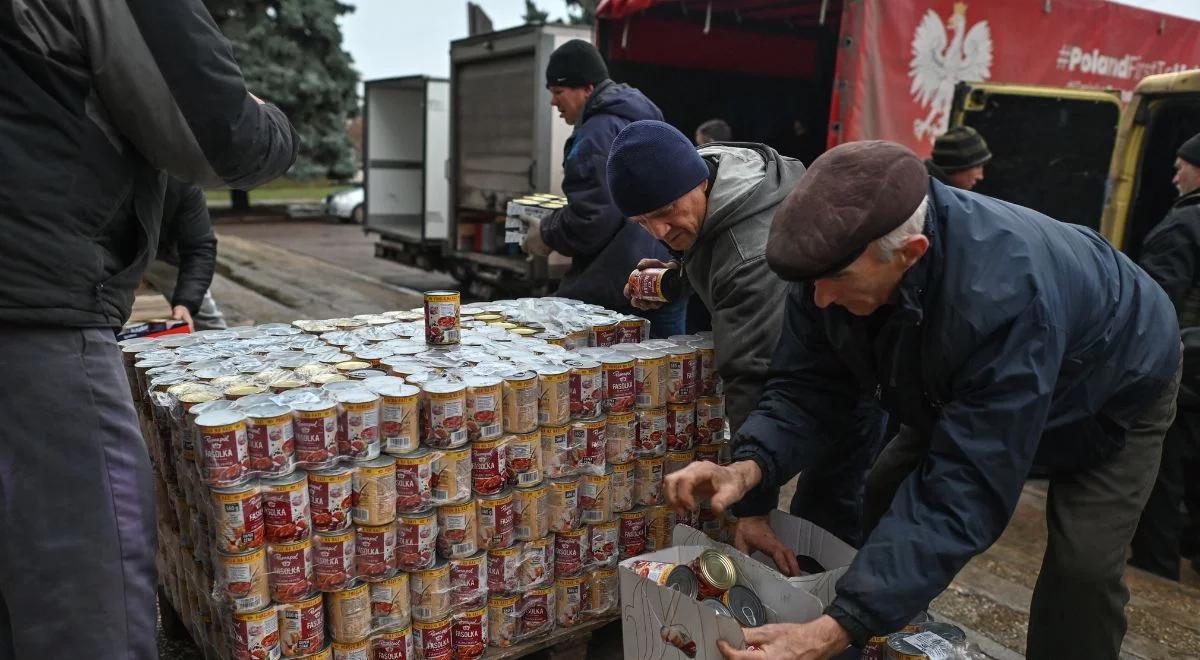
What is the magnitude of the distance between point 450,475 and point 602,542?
2.27 feet

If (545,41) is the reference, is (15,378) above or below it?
below

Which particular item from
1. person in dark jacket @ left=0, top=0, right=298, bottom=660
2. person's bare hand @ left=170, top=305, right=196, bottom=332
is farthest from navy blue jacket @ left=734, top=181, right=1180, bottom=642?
person's bare hand @ left=170, top=305, right=196, bottom=332

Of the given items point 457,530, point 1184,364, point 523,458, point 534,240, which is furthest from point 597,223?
point 1184,364

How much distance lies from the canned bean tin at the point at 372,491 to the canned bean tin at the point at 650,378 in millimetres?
934

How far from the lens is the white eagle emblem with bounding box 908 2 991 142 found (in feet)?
20.2

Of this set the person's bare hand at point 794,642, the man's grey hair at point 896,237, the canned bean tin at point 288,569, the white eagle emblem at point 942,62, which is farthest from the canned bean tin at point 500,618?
the white eagle emblem at point 942,62

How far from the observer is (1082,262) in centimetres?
219

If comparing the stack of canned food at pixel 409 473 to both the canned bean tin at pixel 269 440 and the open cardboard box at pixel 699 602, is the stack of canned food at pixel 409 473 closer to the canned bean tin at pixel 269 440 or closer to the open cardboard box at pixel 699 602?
the canned bean tin at pixel 269 440

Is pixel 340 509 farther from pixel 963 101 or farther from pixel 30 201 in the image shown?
pixel 963 101

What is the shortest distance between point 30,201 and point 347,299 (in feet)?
32.3

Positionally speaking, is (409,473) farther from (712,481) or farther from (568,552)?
(712,481)

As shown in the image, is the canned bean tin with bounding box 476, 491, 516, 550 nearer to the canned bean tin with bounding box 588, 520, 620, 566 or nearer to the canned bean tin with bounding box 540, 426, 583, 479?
the canned bean tin with bounding box 540, 426, 583, 479

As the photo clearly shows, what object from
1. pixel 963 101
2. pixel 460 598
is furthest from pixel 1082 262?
pixel 963 101

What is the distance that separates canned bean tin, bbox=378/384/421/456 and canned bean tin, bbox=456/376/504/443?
0.17 meters
